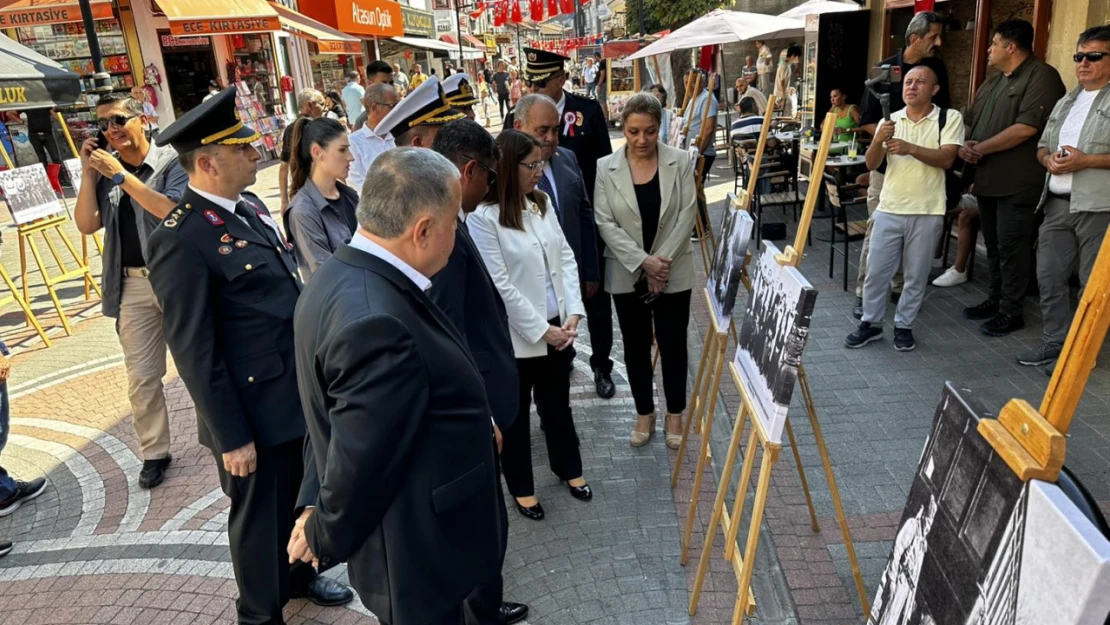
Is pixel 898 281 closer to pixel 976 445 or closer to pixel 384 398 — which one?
pixel 976 445

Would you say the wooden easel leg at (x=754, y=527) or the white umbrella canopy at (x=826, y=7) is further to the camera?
the white umbrella canopy at (x=826, y=7)

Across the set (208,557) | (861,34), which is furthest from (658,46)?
(208,557)

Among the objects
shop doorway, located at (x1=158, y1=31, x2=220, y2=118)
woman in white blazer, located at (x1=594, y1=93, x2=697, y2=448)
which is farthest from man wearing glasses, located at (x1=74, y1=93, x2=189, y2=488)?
shop doorway, located at (x1=158, y1=31, x2=220, y2=118)

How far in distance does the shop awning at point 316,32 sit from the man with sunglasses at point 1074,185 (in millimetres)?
18149

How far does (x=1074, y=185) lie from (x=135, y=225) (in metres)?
5.76

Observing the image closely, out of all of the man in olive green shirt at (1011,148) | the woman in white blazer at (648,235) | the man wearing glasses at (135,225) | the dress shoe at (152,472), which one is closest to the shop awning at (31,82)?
the man wearing glasses at (135,225)

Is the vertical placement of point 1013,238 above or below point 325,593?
above

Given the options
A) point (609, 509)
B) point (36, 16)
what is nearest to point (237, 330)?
point (609, 509)

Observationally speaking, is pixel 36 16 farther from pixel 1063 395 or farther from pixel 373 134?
pixel 1063 395

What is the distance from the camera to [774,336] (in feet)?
9.10

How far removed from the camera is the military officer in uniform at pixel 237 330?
8.80 feet

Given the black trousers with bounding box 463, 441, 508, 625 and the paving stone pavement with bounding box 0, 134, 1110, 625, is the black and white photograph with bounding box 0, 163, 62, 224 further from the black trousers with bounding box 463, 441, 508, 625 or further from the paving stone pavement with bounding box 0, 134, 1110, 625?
the black trousers with bounding box 463, 441, 508, 625

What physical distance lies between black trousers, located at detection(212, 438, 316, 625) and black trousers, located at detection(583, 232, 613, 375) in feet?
7.10

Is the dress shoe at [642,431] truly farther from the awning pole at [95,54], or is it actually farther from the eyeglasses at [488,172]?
the awning pole at [95,54]
